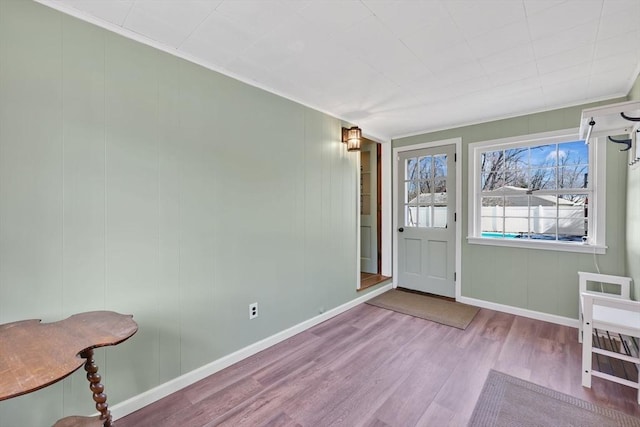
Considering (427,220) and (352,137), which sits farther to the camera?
(427,220)

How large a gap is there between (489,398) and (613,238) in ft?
6.90

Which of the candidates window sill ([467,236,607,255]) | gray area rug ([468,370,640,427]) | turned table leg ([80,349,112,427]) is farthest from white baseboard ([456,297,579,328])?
turned table leg ([80,349,112,427])

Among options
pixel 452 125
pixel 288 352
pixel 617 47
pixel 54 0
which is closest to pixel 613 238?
pixel 617 47

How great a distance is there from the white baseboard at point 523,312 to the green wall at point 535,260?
4 cm

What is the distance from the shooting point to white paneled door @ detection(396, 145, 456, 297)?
3.70 meters

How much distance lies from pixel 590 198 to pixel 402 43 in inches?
103

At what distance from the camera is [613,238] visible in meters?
2.64

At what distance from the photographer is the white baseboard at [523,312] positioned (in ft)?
9.52

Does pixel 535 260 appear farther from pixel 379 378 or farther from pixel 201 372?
pixel 201 372

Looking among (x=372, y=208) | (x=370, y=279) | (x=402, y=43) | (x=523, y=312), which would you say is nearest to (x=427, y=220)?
(x=372, y=208)

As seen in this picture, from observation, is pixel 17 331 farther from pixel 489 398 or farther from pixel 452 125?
pixel 452 125

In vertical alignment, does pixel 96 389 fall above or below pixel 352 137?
below

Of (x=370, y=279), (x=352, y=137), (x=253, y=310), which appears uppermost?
(x=352, y=137)

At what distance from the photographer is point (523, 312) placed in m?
3.16
